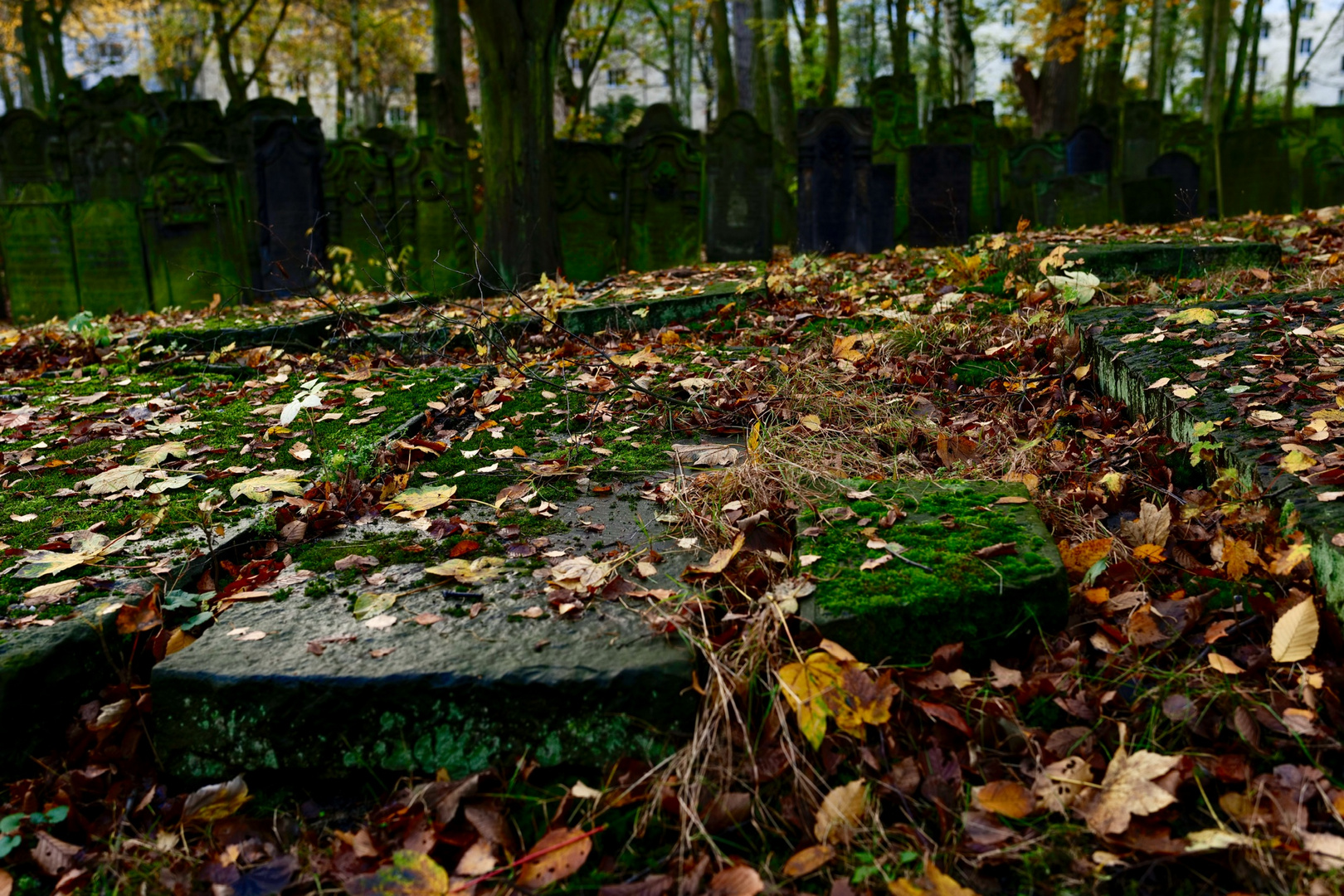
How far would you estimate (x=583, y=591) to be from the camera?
6.79ft

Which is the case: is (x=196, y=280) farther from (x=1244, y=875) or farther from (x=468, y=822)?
(x=1244, y=875)

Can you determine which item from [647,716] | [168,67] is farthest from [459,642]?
[168,67]

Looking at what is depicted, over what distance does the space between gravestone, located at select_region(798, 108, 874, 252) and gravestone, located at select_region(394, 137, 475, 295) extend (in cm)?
394

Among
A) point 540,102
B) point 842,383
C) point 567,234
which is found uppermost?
point 540,102

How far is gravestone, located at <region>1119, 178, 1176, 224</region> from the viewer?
363 inches

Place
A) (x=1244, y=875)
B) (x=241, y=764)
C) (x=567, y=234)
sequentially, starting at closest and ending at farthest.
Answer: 1. (x=1244, y=875)
2. (x=241, y=764)
3. (x=567, y=234)

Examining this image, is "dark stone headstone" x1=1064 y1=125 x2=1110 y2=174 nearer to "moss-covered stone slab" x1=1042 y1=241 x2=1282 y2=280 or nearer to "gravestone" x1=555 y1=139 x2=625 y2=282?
"gravestone" x1=555 y1=139 x2=625 y2=282

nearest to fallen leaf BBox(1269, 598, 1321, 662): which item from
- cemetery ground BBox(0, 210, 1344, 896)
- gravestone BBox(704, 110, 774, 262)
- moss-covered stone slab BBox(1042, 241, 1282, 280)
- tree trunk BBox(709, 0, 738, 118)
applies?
cemetery ground BBox(0, 210, 1344, 896)

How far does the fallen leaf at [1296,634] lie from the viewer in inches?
69.3

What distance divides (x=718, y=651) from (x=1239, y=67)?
70.9 feet

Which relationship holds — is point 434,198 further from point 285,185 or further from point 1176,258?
point 1176,258

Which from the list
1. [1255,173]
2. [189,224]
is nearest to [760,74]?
[1255,173]

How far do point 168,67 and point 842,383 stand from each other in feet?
94.5

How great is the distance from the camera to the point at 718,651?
181cm
